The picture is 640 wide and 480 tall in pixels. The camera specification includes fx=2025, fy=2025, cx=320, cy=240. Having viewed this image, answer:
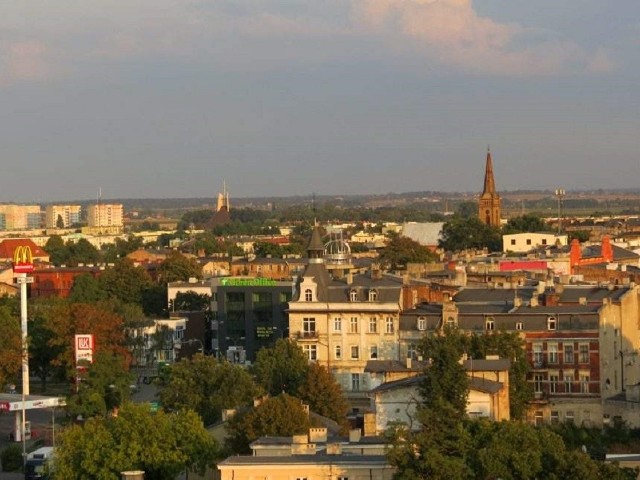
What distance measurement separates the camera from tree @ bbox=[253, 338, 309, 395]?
7131 centimetres

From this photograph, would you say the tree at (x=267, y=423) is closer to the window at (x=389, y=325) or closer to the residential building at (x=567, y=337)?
the residential building at (x=567, y=337)

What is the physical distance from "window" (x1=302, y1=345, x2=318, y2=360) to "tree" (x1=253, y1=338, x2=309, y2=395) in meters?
3.49

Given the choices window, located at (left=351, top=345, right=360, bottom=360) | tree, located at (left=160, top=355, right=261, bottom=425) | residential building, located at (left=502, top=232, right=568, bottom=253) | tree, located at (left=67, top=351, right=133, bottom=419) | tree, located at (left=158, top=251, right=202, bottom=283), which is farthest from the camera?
residential building, located at (left=502, top=232, right=568, bottom=253)

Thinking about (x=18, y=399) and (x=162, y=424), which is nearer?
(x=162, y=424)

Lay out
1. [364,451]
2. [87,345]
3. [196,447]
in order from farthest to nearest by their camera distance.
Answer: [87,345] → [196,447] → [364,451]

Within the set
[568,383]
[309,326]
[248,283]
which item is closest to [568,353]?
[568,383]

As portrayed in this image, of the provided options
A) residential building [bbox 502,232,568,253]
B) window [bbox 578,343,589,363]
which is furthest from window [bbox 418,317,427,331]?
residential building [bbox 502,232,568,253]

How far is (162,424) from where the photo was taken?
178 feet

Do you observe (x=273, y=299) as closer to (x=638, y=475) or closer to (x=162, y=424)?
(x=162, y=424)

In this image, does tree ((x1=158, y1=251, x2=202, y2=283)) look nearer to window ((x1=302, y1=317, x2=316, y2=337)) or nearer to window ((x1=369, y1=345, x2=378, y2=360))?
window ((x1=302, y1=317, x2=316, y2=337))

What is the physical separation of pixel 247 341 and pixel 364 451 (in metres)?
45.6

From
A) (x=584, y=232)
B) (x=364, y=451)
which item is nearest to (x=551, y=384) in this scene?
(x=364, y=451)

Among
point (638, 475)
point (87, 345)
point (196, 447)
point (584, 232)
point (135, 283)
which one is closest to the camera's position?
point (638, 475)

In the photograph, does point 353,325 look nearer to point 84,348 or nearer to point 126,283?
point 84,348
